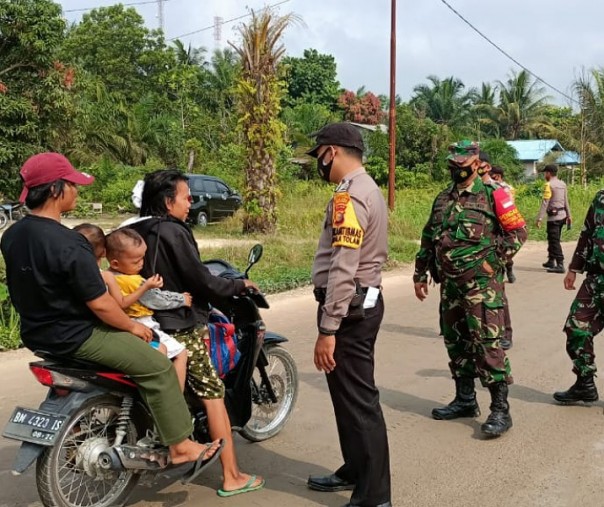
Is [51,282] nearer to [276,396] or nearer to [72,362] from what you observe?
[72,362]

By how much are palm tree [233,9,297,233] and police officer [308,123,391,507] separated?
39.6ft

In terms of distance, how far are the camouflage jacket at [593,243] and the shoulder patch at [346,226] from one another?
259 cm

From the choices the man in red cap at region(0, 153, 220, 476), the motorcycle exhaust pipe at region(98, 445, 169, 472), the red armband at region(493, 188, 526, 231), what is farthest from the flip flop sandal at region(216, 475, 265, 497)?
the red armband at region(493, 188, 526, 231)

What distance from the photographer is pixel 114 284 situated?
324cm

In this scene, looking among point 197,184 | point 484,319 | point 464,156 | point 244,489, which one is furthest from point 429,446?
point 197,184

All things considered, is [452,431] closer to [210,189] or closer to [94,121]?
[210,189]

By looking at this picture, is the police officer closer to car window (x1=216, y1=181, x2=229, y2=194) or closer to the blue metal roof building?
car window (x1=216, y1=181, x2=229, y2=194)

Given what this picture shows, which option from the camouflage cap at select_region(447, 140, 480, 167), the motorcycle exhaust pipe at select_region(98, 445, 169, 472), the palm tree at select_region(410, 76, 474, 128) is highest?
the palm tree at select_region(410, 76, 474, 128)

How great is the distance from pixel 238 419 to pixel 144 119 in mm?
27882

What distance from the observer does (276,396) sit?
448 centimetres

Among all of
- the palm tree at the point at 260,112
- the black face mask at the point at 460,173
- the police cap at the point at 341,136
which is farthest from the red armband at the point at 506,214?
the palm tree at the point at 260,112

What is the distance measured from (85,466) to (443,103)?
39984mm

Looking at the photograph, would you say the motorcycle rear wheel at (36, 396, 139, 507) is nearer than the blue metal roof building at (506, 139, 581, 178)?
Yes

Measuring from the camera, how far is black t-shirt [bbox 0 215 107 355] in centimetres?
292
